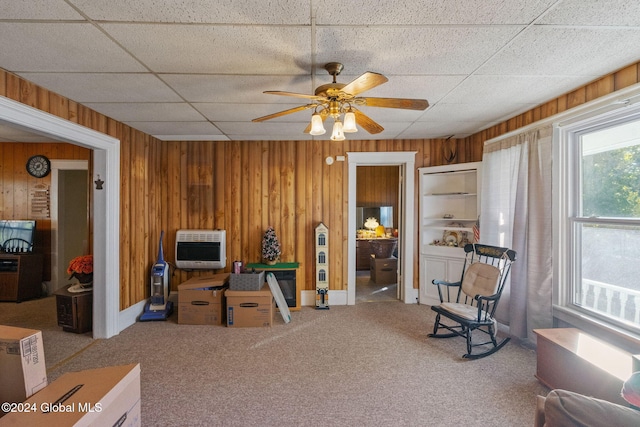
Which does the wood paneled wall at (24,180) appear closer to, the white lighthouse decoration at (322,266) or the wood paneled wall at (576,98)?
the white lighthouse decoration at (322,266)

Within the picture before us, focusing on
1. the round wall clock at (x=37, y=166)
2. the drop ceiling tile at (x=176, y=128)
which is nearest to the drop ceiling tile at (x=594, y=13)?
the drop ceiling tile at (x=176, y=128)

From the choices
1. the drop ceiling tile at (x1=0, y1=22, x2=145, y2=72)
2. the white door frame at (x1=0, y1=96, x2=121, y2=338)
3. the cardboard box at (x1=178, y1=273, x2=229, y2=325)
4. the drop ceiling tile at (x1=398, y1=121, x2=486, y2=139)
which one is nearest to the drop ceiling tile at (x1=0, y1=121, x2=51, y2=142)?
the white door frame at (x1=0, y1=96, x2=121, y2=338)

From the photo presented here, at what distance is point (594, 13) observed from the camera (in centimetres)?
160

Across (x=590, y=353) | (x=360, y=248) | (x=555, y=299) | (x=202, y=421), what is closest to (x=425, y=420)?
(x=590, y=353)

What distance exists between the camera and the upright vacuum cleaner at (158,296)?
387cm

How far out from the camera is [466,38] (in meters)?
1.82

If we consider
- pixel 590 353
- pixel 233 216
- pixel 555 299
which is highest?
pixel 233 216

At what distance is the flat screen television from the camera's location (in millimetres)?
4664

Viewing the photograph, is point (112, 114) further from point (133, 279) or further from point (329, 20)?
point (329, 20)

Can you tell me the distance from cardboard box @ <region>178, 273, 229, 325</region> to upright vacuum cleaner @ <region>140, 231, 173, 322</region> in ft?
1.13

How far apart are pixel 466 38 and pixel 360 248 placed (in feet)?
17.5

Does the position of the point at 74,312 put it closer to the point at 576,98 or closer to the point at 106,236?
the point at 106,236

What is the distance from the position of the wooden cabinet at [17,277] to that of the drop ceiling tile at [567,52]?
6588 mm

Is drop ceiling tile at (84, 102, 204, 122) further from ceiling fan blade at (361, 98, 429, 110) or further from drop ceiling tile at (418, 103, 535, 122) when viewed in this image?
drop ceiling tile at (418, 103, 535, 122)
